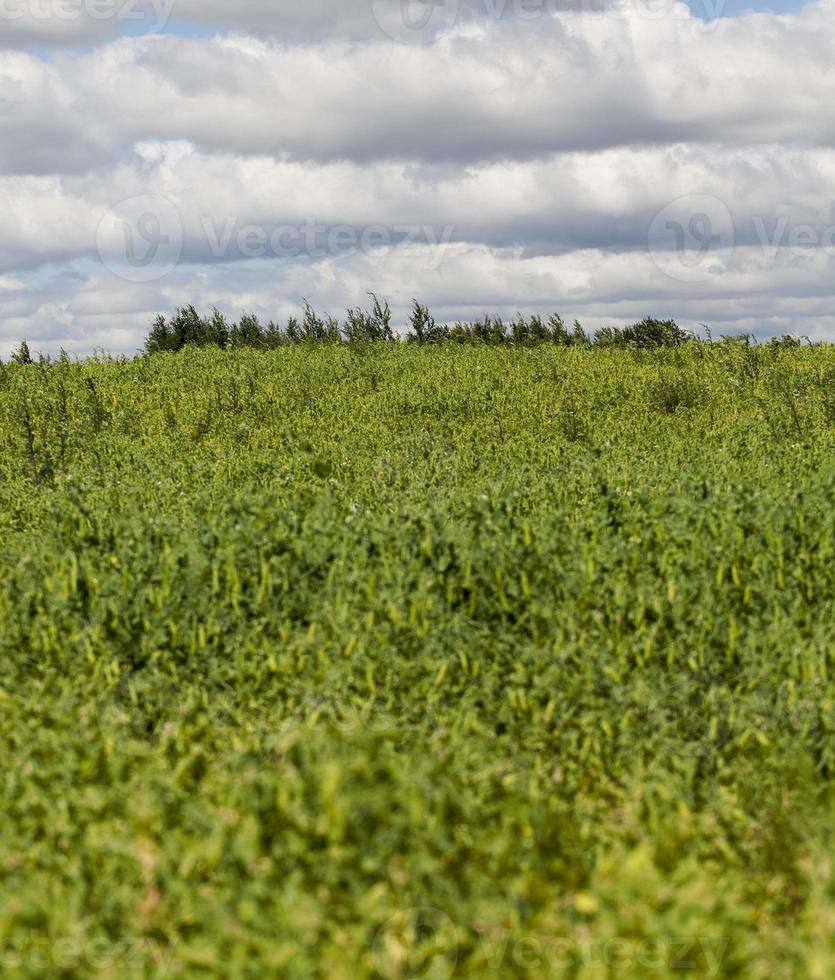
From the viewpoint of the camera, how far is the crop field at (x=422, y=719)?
11.1 feet

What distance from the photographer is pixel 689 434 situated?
1262 cm

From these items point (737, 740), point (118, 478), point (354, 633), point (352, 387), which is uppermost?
point (352, 387)

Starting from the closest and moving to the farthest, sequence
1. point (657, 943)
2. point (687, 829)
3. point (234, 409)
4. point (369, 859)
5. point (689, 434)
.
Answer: point (657, 943) < point (369, 859) < point (687, 829) < point (689, 434) < point (234, 409)

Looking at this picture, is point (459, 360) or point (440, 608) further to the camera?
point (459, 360)

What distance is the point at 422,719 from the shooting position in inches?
217

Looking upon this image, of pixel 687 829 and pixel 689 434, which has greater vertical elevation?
pixel 689 434

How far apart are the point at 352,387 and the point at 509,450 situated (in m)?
5.60

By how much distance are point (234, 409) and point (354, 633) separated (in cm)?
947

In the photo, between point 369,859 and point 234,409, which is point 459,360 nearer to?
point 234,409

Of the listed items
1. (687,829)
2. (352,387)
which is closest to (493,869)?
(687,829)

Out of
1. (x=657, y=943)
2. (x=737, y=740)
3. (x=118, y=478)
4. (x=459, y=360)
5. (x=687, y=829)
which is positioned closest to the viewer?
(x=657, y=943)

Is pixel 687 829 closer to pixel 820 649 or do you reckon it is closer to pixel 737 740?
pixel 737 740

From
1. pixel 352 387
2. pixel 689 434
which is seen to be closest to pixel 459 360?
pixel 352 387

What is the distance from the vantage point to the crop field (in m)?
3.38
